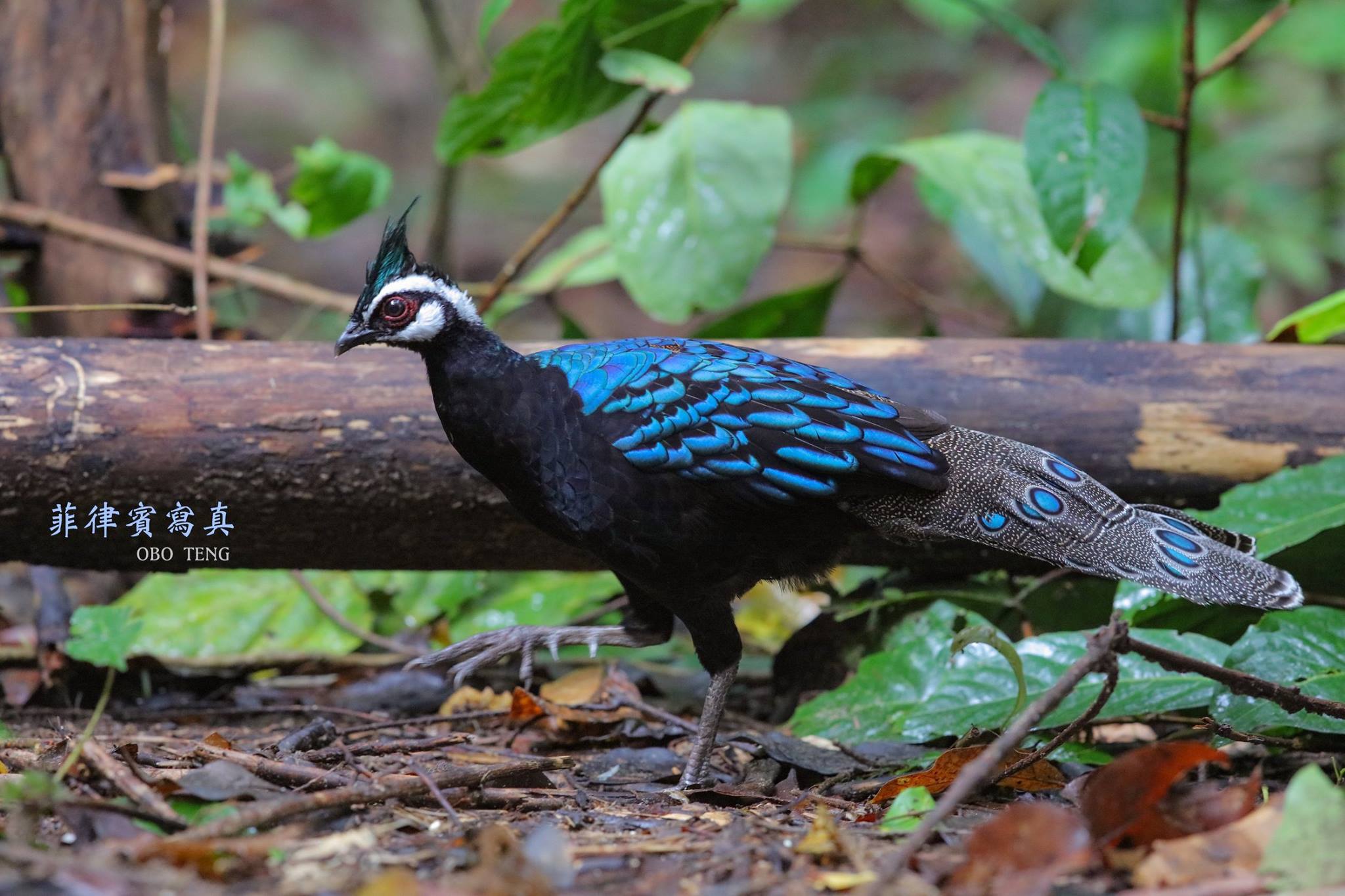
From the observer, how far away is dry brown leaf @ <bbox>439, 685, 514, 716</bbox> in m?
4.23

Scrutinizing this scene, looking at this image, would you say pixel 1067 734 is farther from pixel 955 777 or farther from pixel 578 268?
pixel 578 268

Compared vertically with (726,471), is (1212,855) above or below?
below

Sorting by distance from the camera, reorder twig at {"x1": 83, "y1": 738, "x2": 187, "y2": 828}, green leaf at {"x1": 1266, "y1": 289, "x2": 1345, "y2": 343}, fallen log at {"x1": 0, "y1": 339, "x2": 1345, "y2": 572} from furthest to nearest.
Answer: green leaf at {"x1": 1266, "y1": 289, "x2": 1345, "y2": 343} → fallen log at {"x1": 0, "y1": 339, "x2": 1345, "y2": 572} → twig at {"x1": 83, "y1": 738, "x2": 187, "y2": 828}

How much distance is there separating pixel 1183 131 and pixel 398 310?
11.1ft

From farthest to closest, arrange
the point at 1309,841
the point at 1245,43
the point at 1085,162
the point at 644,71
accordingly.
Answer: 1. the point at 1245,43
2. the point at 644,71
3. the point at 1085,162
4. the point at 1309,841

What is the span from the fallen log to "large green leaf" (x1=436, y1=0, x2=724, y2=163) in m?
1.20

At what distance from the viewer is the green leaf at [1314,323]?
430 centimetres

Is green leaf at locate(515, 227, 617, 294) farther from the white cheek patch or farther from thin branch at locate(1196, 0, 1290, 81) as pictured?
thin branch at locate(1196, 0, 1290, 81)

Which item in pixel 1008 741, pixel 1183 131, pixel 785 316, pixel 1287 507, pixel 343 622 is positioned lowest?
pixel 343 622

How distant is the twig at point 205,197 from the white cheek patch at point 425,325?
5.82ft

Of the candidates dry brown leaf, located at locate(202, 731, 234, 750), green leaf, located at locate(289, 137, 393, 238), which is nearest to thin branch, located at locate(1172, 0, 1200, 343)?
green leaf, located at locate(289, 137, 393, 238)

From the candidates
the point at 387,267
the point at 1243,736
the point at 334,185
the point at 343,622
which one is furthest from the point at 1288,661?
the point at 334,185

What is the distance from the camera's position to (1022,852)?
2107mm

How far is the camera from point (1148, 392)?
401 cm
